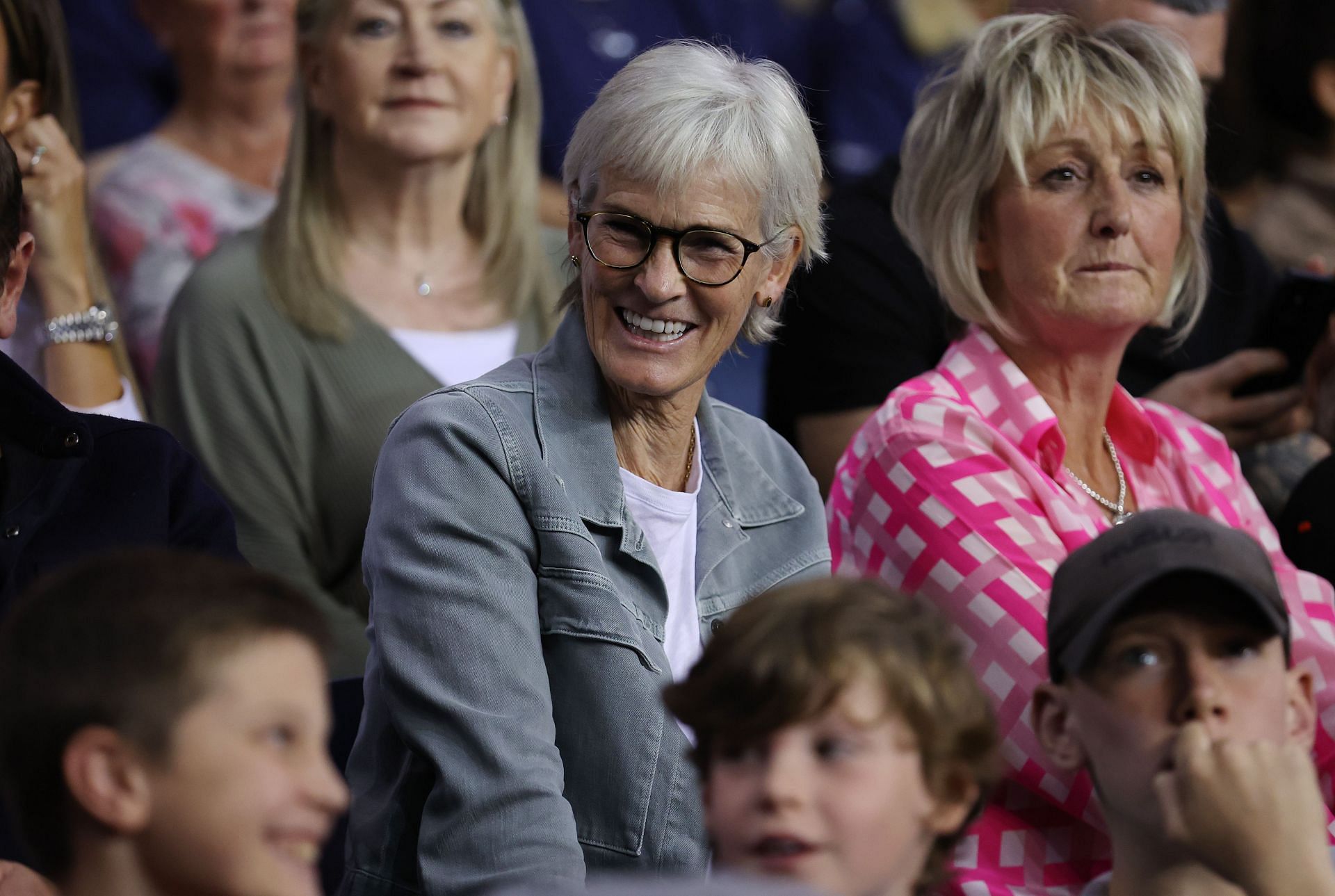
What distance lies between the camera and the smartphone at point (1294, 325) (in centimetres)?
287

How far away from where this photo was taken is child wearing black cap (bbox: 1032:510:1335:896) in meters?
1.55

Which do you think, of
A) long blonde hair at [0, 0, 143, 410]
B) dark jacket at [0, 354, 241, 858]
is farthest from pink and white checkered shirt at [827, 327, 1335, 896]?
long blonde hair at [0, 0, 143, 410]

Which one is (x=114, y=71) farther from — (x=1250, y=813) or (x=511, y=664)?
(x=1250, y=813)

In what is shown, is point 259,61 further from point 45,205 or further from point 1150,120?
point 1150,120

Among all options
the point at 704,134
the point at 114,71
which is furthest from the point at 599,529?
the point at 114,71

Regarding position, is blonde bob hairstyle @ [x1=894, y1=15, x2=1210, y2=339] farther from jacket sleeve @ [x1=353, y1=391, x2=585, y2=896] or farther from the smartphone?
jacket sleeve @ [x1=353, y1=391, x2=585, y2=896]

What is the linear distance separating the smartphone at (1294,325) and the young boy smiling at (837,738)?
161cm

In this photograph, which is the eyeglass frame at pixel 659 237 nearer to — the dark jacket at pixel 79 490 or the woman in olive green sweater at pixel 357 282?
the dark jacket at pixel 79 490

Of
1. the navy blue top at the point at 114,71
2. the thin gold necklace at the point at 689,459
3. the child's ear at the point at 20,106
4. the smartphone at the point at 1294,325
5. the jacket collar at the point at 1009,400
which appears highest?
the navy blue top at the point at 114,71

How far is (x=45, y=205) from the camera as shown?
113 inches

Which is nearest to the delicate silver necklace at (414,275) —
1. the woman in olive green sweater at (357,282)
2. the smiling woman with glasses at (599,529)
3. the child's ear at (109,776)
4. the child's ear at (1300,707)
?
the woman in olive green sweater at (357,282)

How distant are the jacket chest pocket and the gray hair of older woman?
0.42 metres

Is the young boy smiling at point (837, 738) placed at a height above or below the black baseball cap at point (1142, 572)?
below

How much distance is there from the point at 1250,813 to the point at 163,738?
35.9 inches
